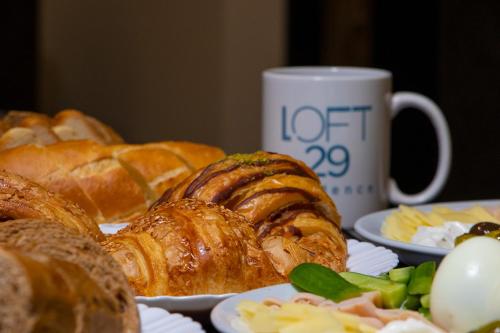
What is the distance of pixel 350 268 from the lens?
3.77 ft

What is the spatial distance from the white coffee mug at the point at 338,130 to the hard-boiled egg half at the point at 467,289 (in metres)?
0.61

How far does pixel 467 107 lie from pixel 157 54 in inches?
67.4

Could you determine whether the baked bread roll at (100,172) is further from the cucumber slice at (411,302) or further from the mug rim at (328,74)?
the cucumber slice at (411,302)

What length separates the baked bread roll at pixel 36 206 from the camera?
104cm

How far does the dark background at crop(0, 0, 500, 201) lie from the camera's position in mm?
3006

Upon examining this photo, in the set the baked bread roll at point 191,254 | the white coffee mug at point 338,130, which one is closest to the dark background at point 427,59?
the white coffee mug at point 338,130

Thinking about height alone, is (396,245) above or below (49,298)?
below

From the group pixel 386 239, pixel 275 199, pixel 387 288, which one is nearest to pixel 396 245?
pixel 386 239

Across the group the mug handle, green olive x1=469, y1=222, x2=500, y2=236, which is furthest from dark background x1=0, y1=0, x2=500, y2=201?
green olive x1=469, y1=222, x2=500, y2=236

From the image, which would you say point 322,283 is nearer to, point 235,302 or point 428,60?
point 235,302

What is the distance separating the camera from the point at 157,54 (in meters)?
4.40

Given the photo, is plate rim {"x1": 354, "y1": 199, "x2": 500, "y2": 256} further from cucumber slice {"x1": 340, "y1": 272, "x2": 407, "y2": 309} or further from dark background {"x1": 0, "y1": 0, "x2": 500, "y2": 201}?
dark background {"x1": 0, "y1": 0, "x2": 500, "y2": 201}

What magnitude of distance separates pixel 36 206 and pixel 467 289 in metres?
0.44

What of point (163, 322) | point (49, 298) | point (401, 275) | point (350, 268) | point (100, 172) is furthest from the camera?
point (100, 172)
